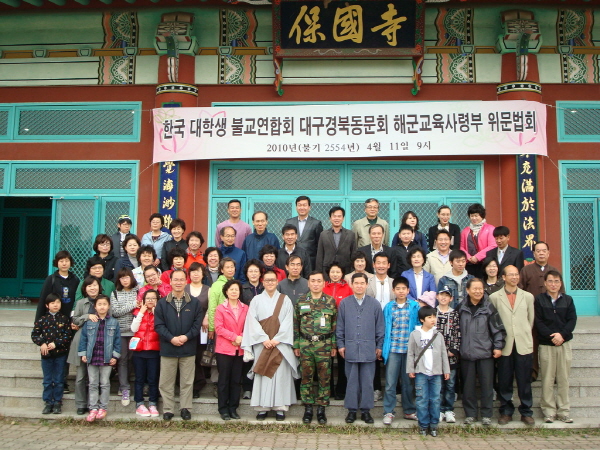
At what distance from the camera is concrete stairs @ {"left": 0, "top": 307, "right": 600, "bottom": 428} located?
534cm

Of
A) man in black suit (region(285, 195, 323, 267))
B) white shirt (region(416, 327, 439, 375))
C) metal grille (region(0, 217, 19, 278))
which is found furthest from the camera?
metal grille (region(0, 217, 19, 278))

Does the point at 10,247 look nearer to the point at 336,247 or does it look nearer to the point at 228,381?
the point at 228,381

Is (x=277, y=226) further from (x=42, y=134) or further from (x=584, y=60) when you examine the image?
(x=584, y=60)

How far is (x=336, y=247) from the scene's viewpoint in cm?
615

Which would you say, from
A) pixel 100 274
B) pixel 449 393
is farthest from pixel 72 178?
pixel 449 393

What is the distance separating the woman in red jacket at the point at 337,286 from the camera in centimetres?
552

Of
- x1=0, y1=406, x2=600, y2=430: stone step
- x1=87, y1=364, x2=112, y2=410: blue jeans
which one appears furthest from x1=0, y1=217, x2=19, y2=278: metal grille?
x1=87, y1=364, x2=112, y2=410: blue jeans

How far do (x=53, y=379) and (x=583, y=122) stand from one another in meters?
7.58

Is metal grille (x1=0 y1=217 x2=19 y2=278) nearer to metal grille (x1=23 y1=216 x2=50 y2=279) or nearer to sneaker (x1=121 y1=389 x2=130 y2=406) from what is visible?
metal grille (x1=23 y1=216 x2=50 y2=279)

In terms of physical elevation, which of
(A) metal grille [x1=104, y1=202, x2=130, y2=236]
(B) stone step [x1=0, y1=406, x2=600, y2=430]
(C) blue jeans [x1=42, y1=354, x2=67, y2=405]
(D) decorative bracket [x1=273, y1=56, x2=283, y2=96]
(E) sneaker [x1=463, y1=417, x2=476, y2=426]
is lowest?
(B) stone step [x1=0, y1=406, x2=600, y2=430]

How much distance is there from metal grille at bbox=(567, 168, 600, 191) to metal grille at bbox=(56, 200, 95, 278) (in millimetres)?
6877

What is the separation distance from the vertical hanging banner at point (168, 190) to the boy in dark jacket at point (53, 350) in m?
2.54

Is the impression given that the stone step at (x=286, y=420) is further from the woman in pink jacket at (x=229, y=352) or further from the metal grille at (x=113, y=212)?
the metal grille at (x=113, y=212)

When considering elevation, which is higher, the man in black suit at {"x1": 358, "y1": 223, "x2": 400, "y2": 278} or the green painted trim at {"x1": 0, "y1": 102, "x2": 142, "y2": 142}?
the green painted trim at {"x1": 0, "y1": 102, "x2": 142, "y2": 142}
